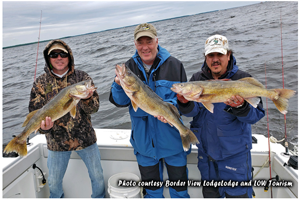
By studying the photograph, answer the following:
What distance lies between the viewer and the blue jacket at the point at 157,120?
3420 mm

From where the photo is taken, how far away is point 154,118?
3.42m

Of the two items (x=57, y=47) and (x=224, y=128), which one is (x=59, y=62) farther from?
(x=224, y=128)

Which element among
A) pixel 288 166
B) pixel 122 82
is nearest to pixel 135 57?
Result: pixel 122 82

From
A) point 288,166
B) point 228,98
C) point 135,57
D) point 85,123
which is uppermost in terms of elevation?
point 135,57

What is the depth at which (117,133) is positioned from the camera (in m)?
4.88

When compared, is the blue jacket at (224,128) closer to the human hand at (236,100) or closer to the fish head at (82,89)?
the human hand at (236,100)

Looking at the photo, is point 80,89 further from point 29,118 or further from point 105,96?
point 105,96

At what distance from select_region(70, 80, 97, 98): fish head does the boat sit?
1655mm

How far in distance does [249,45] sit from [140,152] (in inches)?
787

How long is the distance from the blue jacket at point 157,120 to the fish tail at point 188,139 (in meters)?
0.28

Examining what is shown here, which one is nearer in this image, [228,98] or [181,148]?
[228,98]

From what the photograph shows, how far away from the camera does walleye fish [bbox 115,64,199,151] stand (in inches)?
114

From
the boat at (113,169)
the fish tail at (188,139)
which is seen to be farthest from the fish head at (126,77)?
the boat at (113,169)

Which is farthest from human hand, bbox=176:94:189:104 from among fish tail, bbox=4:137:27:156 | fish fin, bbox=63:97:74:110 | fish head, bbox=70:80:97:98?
fish tail, bbox=4:137:27:156
